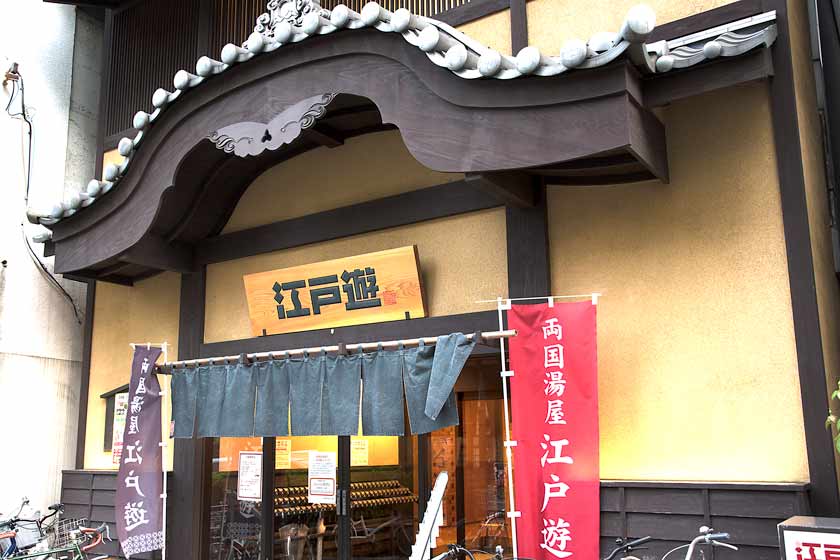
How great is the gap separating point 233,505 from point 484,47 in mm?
6238

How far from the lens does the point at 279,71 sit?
24.2 feet

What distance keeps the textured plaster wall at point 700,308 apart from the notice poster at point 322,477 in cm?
333

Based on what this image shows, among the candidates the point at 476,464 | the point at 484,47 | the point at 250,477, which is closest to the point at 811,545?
the point at 476,464

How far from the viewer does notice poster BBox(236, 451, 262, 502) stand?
30.2 ft

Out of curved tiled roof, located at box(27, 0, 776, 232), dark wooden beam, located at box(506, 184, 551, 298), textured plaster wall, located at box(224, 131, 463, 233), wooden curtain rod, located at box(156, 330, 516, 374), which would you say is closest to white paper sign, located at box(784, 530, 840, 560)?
wooden curtain rod, located at box(156, 330, 516, 374)

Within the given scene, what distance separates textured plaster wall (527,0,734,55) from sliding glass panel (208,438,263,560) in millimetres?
5735

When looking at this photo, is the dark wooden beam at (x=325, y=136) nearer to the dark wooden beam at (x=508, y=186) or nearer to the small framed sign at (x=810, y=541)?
the dark wooden beam at (x=508, y=186)

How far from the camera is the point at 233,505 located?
30.7 feet

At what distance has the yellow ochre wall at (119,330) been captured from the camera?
10305mm

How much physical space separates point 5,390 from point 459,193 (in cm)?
699

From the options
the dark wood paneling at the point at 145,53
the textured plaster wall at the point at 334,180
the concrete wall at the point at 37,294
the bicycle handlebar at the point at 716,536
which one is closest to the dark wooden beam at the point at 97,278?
the concrete wall at the point at 37,294

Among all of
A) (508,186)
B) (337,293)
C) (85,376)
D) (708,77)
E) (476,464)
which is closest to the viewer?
(708,77)

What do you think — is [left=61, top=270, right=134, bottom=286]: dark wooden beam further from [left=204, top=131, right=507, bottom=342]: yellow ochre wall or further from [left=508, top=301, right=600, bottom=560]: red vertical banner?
[left=508, top=301, right=600, bottom=560]: red vertical banner

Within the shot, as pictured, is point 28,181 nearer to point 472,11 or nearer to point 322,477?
point 322,477
